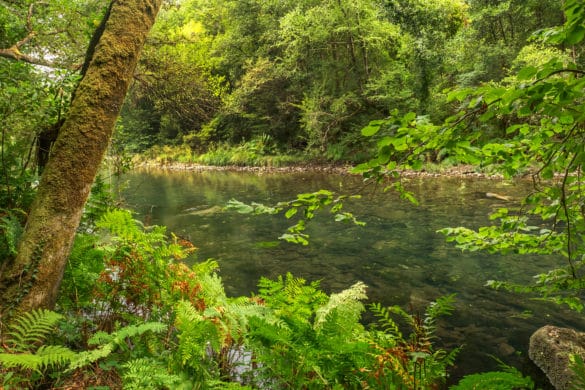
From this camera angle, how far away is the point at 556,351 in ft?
11.7

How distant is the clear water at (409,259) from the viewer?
15.9ft

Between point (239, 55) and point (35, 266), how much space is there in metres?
33.0

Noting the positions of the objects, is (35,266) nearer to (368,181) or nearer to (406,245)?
(368,181)

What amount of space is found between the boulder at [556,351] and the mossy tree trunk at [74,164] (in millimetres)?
4516

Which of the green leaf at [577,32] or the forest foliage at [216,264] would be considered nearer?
the green leaf at [577,32]

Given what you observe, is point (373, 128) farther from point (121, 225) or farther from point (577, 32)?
point (121, 225)

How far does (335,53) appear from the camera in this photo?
27156mm

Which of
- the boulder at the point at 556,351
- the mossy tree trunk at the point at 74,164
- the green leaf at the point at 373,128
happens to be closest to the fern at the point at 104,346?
the mossy tree trunk at the point at 74,164

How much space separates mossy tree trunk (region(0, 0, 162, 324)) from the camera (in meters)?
2.60

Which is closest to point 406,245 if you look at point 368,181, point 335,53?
point 368,181

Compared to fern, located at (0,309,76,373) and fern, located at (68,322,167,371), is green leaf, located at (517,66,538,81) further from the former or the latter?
fern, located at (0,309,76,373)

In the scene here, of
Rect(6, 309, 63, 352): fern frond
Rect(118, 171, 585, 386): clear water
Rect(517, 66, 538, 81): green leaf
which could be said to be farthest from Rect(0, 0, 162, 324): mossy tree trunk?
Rect(517, 66, 538, 81): green leaf

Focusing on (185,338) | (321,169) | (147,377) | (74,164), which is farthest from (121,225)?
(321,169)

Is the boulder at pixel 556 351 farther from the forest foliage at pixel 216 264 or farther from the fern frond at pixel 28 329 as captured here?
the fern frond at pixel 28 329
